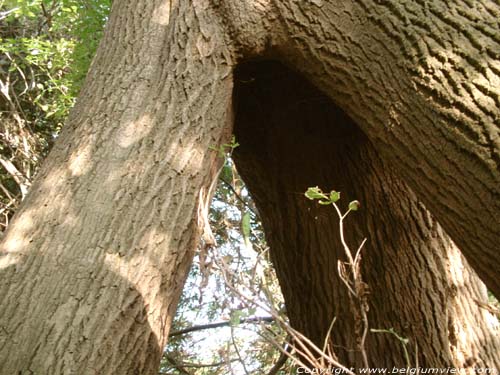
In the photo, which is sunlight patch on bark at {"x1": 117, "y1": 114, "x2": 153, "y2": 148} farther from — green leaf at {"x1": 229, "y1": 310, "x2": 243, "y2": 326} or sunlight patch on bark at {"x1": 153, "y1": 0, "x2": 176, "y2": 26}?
green leaf at {"x1": 229, "y1": 310, "x2": 243, "y2": 326}

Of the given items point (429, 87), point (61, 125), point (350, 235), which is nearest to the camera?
point (429, 87)

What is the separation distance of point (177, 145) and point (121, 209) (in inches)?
15.7

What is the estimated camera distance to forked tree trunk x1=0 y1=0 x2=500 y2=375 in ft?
6.02

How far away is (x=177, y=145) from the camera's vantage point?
230 centimetres

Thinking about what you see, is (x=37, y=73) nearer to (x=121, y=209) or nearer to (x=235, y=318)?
(x=121, y=209)

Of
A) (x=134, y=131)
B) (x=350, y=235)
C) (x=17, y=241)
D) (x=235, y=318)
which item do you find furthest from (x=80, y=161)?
(x=350, y=235)

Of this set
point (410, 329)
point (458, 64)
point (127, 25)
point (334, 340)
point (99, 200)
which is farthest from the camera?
point (334, 340)

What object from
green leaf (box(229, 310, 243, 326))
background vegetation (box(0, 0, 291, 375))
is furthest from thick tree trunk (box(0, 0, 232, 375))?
background vegetation (box(0, 0, 291, 375))

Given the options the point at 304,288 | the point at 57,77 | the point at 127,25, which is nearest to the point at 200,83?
the point at 127,25

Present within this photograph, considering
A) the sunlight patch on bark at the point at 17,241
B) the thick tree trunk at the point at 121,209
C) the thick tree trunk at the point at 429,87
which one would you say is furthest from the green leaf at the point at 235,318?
the thick tree trunk at the point at 429,87

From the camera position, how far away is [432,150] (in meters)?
2.31

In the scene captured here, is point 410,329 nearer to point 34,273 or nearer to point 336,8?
point 336,8

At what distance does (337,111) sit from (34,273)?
6.59 feet

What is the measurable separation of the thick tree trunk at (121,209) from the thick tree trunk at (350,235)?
535mm
